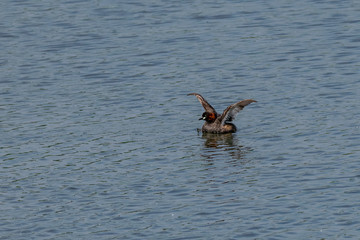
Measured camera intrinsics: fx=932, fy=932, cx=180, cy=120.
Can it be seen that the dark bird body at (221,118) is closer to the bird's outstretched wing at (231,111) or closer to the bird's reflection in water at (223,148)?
the bird's outstretched wing at (231,111)

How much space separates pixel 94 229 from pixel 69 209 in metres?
1.40

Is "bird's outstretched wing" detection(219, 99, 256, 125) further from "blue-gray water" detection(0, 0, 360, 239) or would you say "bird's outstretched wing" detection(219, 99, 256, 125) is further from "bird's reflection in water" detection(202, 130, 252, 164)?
"blue-gray water" detection(0, 0, 360, 239)

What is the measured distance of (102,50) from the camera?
36.1 m

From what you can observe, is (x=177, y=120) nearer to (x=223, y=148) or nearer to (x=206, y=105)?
(x=206, y=105)

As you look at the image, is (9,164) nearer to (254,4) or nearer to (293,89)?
(293,89)

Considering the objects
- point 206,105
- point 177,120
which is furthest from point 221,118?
point 177,120

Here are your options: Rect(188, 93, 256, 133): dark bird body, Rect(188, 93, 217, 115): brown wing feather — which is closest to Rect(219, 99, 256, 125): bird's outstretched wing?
Rect(188, 93, 256, 133): dark bird body

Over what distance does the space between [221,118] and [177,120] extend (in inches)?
58.3

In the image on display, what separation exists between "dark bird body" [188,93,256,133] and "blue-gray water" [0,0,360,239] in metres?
0.46

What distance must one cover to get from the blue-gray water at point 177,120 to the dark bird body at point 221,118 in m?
0.46

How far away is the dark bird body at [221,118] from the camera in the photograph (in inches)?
986

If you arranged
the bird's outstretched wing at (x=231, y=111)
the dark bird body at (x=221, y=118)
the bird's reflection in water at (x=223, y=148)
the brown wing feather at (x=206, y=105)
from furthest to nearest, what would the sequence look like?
the brown wing feather at (x=206, y=105)
the dark bird body at (x=221, y=118)
the bird's outstretched wing at (x=231, y=111)
the bird's reflection in water at (x=223, y=148)

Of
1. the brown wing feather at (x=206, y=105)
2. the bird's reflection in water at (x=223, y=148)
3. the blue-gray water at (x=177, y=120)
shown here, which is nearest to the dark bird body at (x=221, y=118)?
the brown wing feather at (x=206, y=105)

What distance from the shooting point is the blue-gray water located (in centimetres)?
1770
